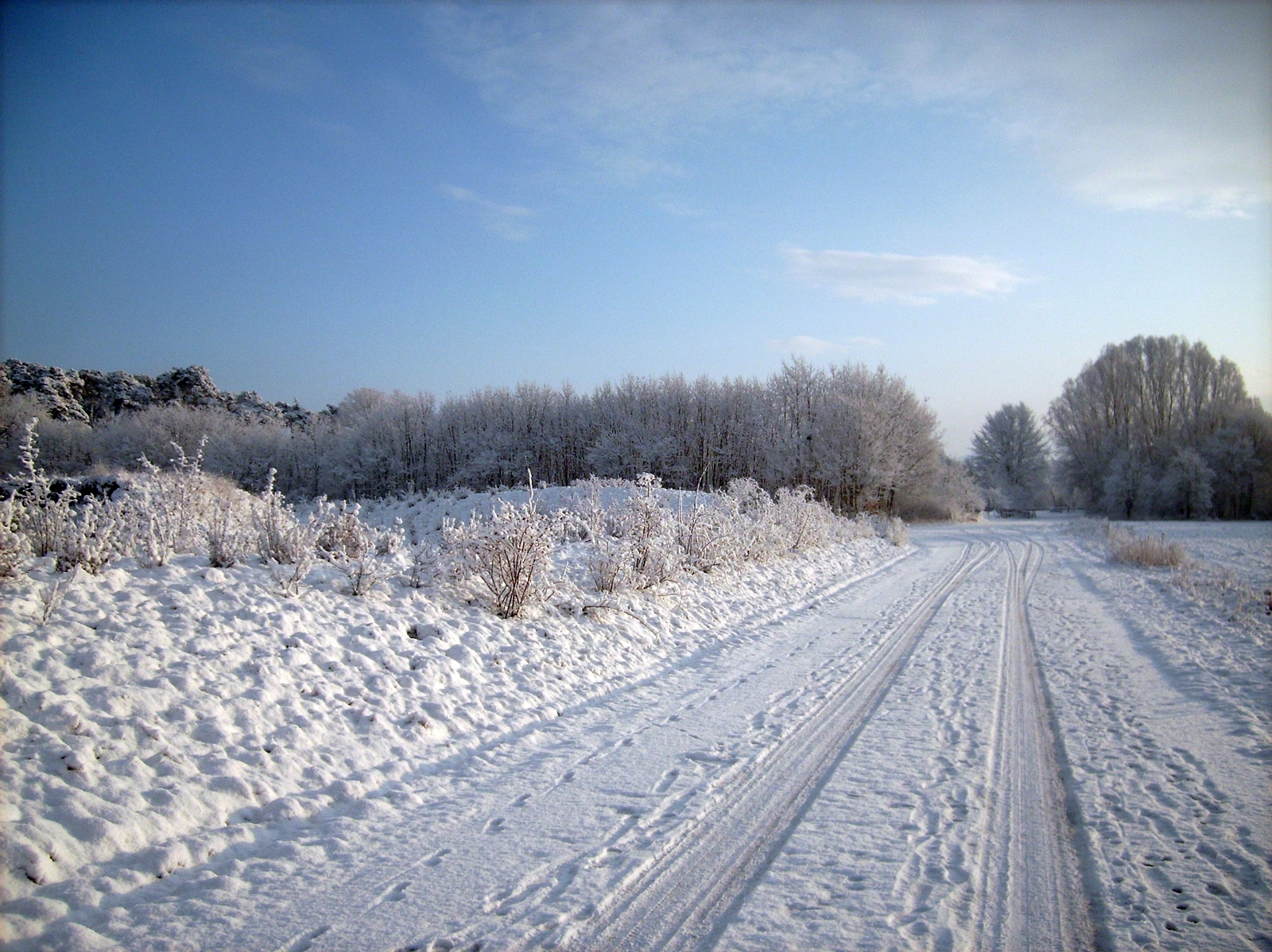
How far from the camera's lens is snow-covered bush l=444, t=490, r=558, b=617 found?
818 centimetres

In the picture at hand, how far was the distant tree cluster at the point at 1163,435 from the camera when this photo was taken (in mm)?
42000

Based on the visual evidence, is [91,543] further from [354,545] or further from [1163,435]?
[1163,435]

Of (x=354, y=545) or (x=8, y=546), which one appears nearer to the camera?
(x=8, y=546)

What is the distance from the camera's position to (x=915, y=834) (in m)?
3.94

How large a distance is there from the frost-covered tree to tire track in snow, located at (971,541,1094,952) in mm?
→ 62057

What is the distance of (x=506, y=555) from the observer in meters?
8.21

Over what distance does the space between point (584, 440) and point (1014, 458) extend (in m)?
44.5

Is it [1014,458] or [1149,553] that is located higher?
[1014,458]

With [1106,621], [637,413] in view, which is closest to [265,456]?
[637,413]

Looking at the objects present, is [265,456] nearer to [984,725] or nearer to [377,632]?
[377,632]

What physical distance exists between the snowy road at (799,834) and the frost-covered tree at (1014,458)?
6151 cm

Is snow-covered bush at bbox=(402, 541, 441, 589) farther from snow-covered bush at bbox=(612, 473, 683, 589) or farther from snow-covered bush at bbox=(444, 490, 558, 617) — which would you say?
snow-covered bush at bbox=(612, 473, 683, 589)

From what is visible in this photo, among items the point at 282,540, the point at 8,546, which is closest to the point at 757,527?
the point at 282,540

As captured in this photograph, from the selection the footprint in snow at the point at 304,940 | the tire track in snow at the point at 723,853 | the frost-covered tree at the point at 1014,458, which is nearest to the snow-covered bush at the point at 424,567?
the tire track in snow at the point at 723,853
